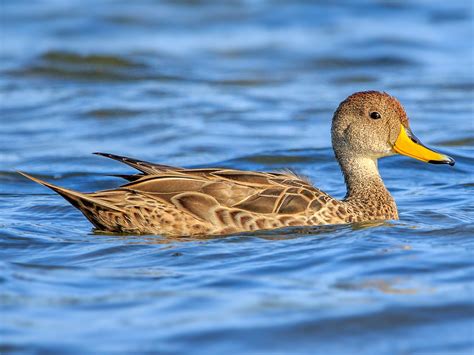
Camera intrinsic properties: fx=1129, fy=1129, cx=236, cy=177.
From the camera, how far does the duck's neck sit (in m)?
9.73

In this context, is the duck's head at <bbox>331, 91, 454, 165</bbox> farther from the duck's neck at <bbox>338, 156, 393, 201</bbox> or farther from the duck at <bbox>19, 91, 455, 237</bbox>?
the duck at <bbox>19, 91, 455, 237</bbox>

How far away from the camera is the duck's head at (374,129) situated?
9750 millimetres

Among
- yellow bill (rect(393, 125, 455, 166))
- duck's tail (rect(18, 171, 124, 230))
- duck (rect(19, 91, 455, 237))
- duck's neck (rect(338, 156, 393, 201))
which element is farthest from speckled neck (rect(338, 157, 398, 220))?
duck's tail (rect(18, 171, 124, 230))

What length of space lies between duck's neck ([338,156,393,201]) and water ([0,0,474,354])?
1.23ft

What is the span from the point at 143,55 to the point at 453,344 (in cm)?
1422

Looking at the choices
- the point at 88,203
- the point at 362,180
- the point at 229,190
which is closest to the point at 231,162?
the point at 362,180

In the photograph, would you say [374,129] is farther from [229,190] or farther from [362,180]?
Answer: [229,190]

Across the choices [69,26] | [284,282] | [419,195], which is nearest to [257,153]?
[419,195]

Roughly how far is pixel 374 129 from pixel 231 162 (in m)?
3.56

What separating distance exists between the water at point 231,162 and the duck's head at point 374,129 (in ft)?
2.11

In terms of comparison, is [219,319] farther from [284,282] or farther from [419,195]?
[419,195]

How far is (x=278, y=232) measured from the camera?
903 centimetres

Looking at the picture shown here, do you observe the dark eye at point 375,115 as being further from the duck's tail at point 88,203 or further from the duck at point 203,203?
the duck's tail at point 88,203

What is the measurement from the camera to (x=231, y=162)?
13.1 meters
